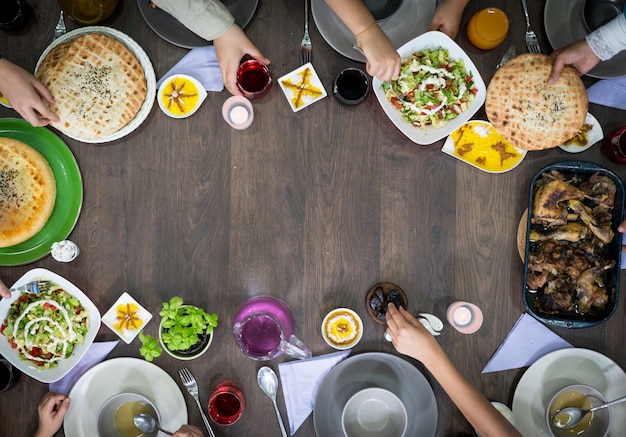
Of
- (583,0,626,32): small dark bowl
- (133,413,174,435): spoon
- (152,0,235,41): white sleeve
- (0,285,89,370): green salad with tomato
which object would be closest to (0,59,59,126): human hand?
(152,0,235,41): white sleeve

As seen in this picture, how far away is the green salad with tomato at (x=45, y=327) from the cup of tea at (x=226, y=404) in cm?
49

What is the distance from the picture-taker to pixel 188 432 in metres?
1.53

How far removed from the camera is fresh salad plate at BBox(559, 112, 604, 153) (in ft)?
5.47

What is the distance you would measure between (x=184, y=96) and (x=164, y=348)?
874mm

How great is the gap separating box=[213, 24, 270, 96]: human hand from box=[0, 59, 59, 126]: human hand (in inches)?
22.0

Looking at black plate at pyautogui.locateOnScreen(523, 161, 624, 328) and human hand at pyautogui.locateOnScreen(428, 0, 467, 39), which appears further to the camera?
human hand at pyautogui.locateOnScreen(428, 0, 467, 39)

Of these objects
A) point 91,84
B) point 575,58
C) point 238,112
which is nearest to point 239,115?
point 238,112

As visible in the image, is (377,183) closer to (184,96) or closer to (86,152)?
(184,96)

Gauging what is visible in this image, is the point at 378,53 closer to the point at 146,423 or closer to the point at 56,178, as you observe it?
the point at 56,178

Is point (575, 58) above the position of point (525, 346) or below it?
above

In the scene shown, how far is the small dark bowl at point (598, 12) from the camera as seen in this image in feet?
5.60

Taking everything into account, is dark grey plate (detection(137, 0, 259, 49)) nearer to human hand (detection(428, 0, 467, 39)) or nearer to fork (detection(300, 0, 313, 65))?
fork (detection(300, 0, 313, 65))

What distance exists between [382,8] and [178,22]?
2.40 ft

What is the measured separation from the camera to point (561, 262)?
5.21ft
